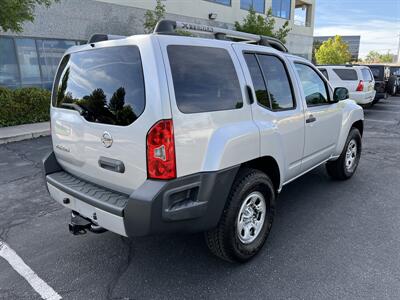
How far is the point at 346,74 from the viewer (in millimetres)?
11938

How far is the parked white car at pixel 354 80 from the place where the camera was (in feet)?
37.9

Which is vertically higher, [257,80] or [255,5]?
[255,5]

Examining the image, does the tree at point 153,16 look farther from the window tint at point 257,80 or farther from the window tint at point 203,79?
the window tint at point 203,79

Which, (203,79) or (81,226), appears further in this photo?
(81,226)

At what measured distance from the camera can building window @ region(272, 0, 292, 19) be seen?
929 inches

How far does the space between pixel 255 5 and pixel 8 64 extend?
52.3ft

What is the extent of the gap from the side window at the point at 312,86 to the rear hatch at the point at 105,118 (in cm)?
224

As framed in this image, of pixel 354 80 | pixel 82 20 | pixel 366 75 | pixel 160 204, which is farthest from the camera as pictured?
pixel 82 20

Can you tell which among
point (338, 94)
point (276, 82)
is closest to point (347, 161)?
point (338, 94)

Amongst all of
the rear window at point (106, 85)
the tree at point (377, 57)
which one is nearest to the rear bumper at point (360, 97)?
the rear window at point (106, 85)

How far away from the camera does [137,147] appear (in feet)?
7.45

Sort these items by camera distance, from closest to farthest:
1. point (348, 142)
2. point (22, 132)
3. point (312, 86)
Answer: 1. point (312, 86)
2. point (348, 142)
3. point (22, 132)

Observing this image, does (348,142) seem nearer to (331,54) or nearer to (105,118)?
(105,118)

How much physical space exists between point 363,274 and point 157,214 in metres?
1.86
